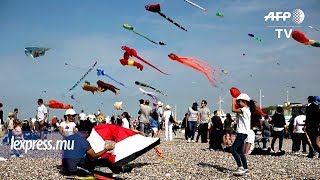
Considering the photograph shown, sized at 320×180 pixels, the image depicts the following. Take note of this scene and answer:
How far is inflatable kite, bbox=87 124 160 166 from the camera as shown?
1031cm

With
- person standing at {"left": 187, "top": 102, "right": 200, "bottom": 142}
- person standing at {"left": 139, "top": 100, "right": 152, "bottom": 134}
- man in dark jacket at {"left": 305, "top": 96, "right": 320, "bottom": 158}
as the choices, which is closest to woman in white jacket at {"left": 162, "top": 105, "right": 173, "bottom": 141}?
person standing at {"left": 187, "top": 102, "right": 200, "bottom": 142}

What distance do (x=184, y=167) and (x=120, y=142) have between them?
83.8 inches

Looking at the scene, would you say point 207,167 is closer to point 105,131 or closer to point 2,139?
point 105,131

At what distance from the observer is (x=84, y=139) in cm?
1100

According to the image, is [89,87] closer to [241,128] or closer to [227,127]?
[227,127]

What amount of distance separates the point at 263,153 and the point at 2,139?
30.1 ft

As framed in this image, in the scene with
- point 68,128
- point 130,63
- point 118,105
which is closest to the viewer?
point 68,128

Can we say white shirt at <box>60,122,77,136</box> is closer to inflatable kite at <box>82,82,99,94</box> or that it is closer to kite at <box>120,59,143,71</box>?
kite at <box>120,59,143,71</box>

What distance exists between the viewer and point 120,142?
1120 cm

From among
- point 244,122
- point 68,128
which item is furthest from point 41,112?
point 244,122

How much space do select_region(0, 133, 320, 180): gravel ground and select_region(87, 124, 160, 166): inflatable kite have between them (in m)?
0.44

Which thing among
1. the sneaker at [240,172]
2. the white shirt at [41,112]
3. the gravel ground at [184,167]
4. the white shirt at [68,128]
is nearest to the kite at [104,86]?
the white shirt at [41,112]

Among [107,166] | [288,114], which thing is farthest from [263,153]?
[288,114]

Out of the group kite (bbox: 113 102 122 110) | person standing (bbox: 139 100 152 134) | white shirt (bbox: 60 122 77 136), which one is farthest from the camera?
kite (bbox: 113 102 122 110)
